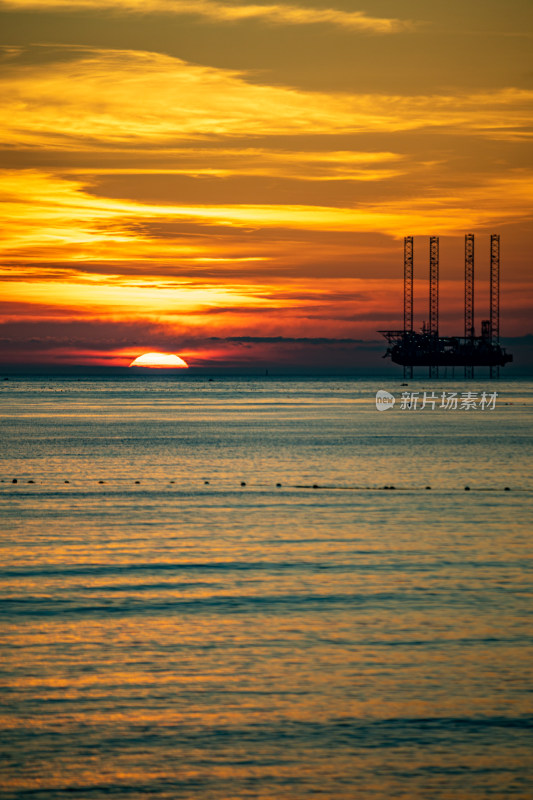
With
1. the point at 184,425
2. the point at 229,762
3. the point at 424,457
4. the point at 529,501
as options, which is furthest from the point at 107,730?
the point at 184,425

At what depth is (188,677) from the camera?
1520 centimetres

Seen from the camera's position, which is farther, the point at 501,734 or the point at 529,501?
the point at 529,501

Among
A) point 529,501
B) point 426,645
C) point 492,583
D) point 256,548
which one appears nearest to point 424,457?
point 529,501

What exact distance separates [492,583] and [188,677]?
975 centimetres

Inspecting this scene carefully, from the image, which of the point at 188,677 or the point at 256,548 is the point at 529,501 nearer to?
the point at 256,548

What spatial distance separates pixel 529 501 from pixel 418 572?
18.0 m

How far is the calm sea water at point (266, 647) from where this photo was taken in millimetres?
11758

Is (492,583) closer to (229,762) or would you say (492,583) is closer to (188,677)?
(188,677)

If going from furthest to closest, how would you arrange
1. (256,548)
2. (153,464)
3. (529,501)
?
1. (153,464)
2. (529,501)
3. (256,548)

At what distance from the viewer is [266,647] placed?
55.5ft

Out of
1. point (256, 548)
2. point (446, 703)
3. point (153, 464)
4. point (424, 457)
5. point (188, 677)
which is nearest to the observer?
point (446, 703)

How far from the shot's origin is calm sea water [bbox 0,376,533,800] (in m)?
11.8

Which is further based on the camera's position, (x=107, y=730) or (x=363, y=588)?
(x=363, y=588)

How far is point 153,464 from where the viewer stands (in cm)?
6000
